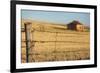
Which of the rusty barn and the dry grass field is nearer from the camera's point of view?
the dry grass field

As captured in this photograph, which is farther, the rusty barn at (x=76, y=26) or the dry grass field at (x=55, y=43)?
the rusty barn at (x=76, y=26)

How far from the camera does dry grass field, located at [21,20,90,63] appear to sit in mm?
1825

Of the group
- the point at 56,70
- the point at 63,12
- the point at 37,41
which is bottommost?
the point at 56,70

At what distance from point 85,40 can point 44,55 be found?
455 mm

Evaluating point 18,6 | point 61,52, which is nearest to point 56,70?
point 61,52

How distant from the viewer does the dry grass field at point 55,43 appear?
71.9 inches

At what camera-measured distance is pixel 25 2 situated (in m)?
1.78

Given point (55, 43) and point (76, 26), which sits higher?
point (76, 26)

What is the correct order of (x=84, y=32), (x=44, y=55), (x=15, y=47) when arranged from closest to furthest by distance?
(x=15, y=47) < (x=44, y=55) < (x=84, y=32)

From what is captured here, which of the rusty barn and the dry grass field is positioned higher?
the rusty barn

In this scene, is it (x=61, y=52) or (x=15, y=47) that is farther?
(x=61, y=52)

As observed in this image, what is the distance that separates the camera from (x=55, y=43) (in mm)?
1901

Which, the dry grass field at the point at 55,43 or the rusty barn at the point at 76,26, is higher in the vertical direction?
the rusty barn at the point at 76,26

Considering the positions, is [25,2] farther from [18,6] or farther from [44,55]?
[44,55]
